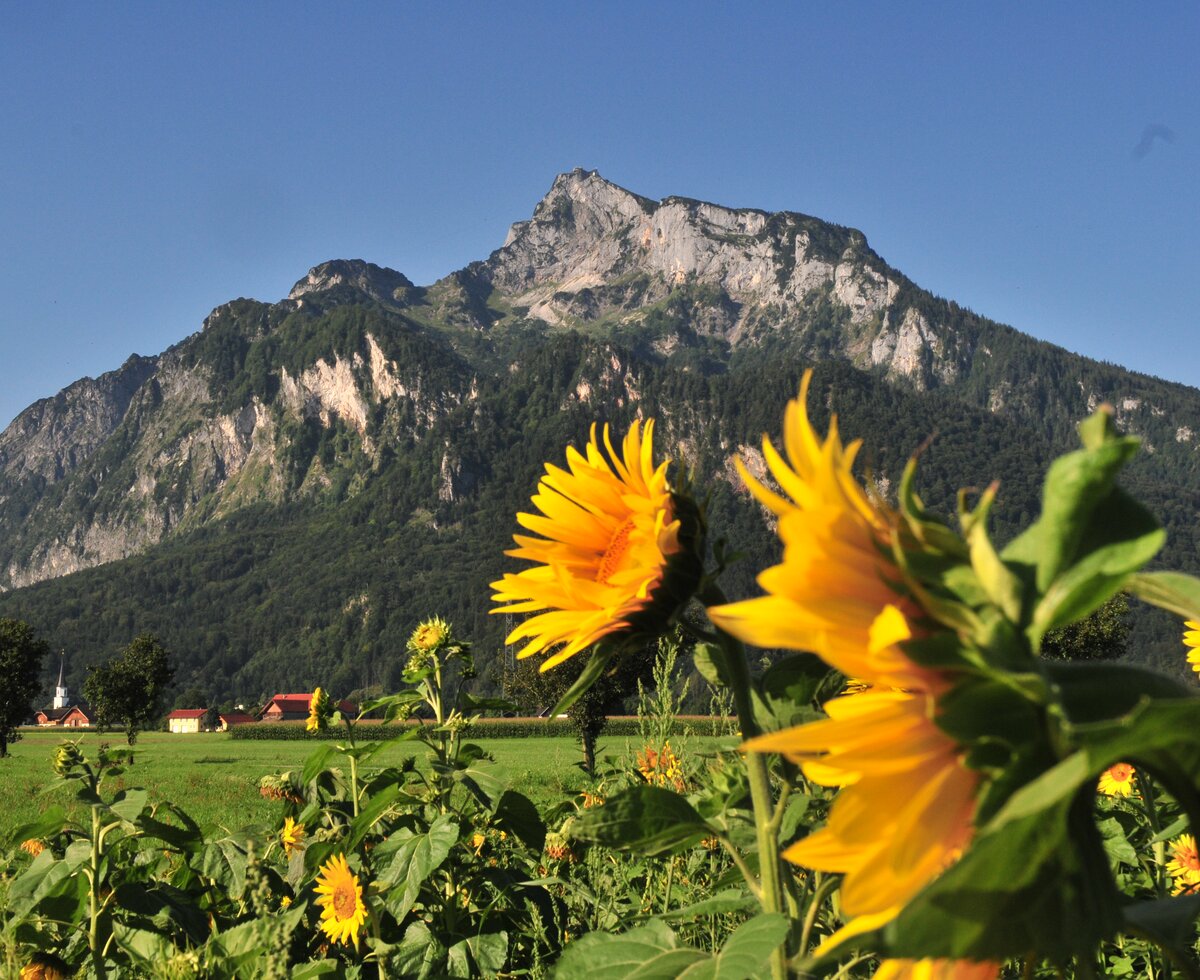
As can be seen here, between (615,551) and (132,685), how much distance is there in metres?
56.1

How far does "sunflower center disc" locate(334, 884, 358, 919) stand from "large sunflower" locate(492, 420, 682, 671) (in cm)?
203

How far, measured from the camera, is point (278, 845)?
3.50m

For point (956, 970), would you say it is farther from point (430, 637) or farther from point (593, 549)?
point (430, 637)

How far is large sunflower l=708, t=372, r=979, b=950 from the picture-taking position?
45 centimetres

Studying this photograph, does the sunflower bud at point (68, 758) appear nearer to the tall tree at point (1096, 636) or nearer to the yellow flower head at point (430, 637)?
the yellow flower head at point (430, 637)

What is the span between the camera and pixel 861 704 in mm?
484

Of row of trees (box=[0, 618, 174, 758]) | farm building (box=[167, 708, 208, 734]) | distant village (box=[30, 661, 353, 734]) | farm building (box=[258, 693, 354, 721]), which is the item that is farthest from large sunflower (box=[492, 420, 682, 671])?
farm building (box=[167, 708, 208, 734])

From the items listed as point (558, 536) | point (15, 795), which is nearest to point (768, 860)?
point (558, 536)

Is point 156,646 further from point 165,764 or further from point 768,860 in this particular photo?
point 768,860

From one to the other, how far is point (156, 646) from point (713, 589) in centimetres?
5952

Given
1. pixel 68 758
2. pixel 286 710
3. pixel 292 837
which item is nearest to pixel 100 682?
pixel 286 710

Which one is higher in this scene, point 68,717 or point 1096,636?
point 1096,636

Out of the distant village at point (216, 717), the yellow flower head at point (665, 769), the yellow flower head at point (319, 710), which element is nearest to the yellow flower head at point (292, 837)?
the yellow flower head at point (319, 710)

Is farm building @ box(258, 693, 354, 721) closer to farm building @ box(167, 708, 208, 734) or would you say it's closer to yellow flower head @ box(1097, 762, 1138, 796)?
farm building @ box(167, 708, 208, 734)
